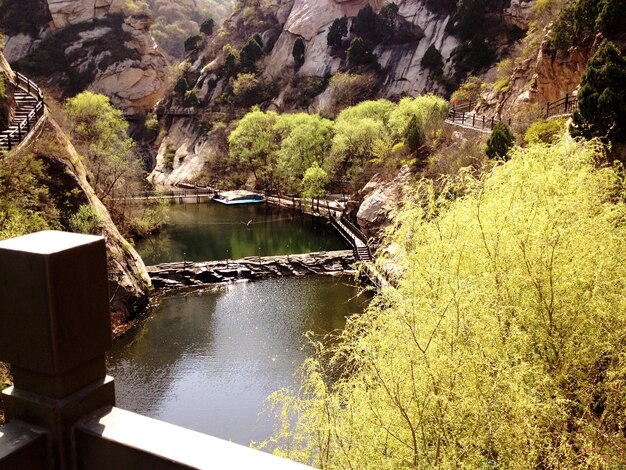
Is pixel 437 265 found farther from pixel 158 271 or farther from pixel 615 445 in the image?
pixel 158 271

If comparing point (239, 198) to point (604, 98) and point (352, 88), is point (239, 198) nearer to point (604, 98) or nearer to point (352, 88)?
point (352, 88)

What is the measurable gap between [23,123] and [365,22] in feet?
149

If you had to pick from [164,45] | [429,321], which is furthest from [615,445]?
[164,45]

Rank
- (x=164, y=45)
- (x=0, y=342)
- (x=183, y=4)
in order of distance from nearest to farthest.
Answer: (x=0, y=342)
(x=164, y=45)
(x=183, y=4)

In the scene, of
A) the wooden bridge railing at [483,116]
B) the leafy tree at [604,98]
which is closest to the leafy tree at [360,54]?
the wooden bridge railing at [483,116]

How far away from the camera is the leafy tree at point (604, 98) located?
15352mm

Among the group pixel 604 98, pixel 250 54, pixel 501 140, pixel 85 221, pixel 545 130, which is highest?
pixel 250 54

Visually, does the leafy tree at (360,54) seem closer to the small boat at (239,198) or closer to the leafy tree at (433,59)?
the leafy tree at (433,59)

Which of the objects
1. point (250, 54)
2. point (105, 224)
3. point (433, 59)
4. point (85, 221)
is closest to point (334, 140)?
point (433, 59)

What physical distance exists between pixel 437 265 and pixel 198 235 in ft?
97.1

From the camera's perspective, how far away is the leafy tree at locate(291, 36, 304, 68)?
208 ft

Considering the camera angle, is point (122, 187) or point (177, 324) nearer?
point (177, 324)

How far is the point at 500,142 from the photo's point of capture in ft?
72.1

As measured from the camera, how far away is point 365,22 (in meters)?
58.8
